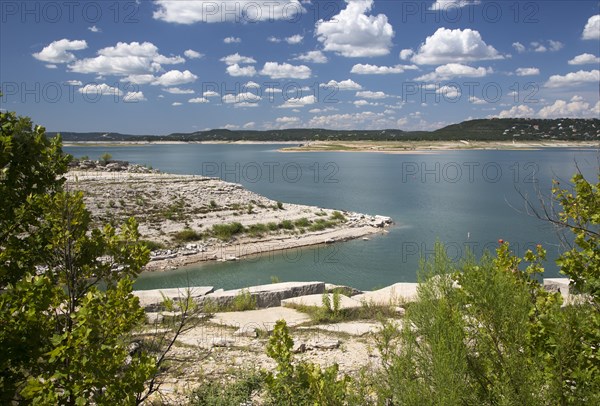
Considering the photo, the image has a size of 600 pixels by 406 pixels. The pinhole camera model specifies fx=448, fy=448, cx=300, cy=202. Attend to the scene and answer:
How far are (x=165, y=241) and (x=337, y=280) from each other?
1102 centimetres

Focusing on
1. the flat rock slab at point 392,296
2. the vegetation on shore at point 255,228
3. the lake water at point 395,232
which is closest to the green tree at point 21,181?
the lake water at point 395,232

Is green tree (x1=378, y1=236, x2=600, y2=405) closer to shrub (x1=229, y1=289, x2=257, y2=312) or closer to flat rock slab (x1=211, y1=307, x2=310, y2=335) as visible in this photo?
flat rock slab (x1=211, y1=307, x2=310, y2=335)

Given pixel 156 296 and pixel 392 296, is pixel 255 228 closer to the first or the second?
pixel 156 296

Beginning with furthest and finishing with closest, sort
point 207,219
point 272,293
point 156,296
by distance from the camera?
point 207,219 < point 272,293 < point 156,296

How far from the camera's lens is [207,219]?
101 ft

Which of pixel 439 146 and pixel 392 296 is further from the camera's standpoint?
pixel 439 146

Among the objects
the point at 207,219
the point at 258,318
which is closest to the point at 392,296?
the point at 258,318

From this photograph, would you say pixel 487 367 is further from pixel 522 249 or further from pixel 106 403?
pixel 522 249

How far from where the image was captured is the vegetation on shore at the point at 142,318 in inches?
124

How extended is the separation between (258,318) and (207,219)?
2089 cm

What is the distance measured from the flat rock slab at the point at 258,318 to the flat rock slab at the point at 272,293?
1.06 metres

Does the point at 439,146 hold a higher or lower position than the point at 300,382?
higher

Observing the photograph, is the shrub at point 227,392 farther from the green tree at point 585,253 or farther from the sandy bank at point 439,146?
the sandy bank at point 439,146

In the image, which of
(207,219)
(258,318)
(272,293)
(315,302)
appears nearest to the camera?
(258,318)
